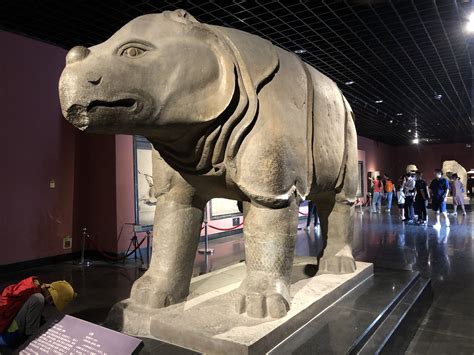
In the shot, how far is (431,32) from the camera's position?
5852 millimetres

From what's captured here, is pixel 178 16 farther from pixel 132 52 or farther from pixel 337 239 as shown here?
pixel 337 239

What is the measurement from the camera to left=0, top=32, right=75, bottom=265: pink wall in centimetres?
535

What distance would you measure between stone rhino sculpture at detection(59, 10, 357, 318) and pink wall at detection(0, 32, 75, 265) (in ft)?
12.9

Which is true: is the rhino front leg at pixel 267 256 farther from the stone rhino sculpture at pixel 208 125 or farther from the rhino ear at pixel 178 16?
the rhino ear at pixel 178 16

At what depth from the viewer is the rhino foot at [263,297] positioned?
77.4 inches

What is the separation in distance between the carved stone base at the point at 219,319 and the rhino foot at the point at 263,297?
0.11 feet

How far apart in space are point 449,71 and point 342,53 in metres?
2.58

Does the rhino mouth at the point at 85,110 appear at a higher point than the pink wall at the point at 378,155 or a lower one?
lower

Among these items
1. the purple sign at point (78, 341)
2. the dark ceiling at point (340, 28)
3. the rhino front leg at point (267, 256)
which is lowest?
the purple sign at point (78, 341)

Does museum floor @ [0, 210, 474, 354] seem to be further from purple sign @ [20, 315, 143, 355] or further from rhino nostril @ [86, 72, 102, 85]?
rhino nostril @ [86, 72, 102, 85]

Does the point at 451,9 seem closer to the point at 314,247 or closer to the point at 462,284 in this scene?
the point at 462,284

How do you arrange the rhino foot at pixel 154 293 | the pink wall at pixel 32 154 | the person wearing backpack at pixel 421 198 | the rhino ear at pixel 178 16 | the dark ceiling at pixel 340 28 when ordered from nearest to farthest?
the rhino ear at pixel 178 16 < the rhino foot at pixel 154 293 < the dark ceiling at pixel 340 28 < the pink wall at pixel 32 154 < the person wearing backpack at pixel 421 198

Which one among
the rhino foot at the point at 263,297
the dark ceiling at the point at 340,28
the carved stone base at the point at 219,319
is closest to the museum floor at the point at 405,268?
the carved stone base at the point at 219,319

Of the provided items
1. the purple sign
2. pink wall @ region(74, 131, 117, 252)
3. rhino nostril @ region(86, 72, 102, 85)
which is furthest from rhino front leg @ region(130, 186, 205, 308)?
pink wall @ region(74, 131, 117, 252)
